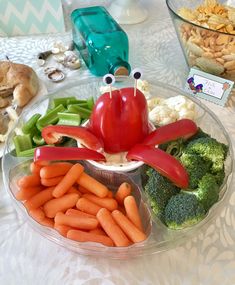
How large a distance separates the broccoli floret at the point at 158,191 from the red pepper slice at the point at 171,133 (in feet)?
0.24

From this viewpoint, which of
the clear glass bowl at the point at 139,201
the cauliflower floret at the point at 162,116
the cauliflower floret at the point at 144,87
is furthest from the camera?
the cauliflower floret at the point at 144,87

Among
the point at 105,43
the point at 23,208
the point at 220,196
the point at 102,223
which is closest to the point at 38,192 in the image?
the point at 23,208

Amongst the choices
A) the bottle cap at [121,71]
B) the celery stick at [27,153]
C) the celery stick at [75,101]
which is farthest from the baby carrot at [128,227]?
the bottle cap at [121,71]

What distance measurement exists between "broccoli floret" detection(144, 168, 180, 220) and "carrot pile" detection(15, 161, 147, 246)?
0.04 metres

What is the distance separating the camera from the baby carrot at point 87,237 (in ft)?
2.06

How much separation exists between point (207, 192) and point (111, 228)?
188 mm

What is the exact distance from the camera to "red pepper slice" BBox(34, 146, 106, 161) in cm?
69

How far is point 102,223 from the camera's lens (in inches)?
25.6

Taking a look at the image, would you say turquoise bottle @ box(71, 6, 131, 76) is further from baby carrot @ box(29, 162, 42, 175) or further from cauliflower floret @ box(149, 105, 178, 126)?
baby carrot @ box(29, 162, 42, 175)

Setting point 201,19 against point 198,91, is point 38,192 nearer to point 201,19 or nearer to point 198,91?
point 198,91

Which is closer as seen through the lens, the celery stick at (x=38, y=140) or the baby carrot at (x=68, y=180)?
the baby carrot at (x=68, y=180)

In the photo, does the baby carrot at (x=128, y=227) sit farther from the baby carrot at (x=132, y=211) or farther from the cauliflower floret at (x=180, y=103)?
the cauliflower floret at (x=180, y=103)

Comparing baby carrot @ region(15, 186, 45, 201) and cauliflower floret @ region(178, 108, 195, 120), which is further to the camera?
cauliflower floret @ region(178, 108, 195, 120)

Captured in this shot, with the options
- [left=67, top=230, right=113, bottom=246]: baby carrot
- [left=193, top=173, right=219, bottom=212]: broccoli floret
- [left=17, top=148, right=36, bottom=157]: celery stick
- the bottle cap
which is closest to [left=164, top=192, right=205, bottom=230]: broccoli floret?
[left=193, top=173, right=219, bottom=212]: broccoli floret
